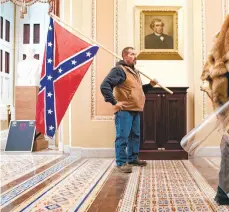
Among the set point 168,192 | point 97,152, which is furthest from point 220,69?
point 97,152

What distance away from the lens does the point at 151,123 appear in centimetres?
471

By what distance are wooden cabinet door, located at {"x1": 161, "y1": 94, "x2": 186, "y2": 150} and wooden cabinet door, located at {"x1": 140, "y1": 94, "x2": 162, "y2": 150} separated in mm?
85

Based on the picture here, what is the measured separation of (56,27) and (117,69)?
2.52 ft

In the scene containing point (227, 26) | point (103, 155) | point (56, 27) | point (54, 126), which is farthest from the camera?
point (103, 155)

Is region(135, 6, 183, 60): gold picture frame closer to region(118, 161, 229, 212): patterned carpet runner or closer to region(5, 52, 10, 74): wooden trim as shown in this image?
region(118, 161, 229, 212): patterned carpet runner

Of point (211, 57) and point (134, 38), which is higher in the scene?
point (134, 38)

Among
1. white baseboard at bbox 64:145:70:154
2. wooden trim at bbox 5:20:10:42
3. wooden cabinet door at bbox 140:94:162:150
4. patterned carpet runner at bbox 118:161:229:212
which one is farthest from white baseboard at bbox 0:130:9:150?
patterned carpet runner at bbox 118:161:229:212

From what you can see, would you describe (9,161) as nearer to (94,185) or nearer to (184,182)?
(94,185)

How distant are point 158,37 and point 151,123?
1.39m

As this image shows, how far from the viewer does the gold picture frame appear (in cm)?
516

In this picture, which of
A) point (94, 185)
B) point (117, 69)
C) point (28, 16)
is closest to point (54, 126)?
point (94, 185)

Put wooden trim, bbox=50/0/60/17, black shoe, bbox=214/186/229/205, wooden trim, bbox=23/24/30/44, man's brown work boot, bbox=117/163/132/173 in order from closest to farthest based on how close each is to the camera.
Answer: black shoe, bbox=214/186/229/205 < man's brown work boot, bbox=117/163/132/173 < wooden trim, bbox=50/0/60/17 < wooden trim, bbox=23/24/30/44

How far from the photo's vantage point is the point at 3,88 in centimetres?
746

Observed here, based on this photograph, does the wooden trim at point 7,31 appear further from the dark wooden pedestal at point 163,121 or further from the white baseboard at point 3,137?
the dark wooden pedestal at point 163,121
